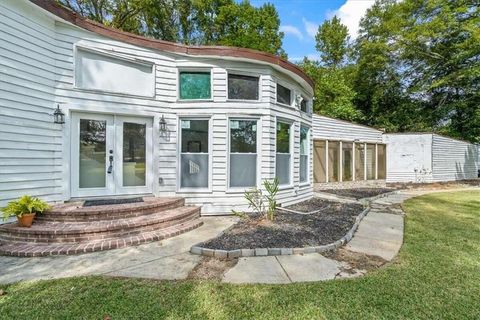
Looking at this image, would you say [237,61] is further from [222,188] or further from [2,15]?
[2,15]

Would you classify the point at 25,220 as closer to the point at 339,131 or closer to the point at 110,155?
the point at 110,155

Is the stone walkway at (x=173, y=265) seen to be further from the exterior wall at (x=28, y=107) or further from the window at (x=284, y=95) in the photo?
the window at (x=284, y=95)

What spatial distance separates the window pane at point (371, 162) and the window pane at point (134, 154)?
1112 cm

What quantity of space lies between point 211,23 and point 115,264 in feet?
70.0

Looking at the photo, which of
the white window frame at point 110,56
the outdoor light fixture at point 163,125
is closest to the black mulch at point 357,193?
the outdoor light fixture at point 163,125

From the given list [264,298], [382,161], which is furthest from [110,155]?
[382,161]

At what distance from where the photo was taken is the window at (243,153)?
6.49 m

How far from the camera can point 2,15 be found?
178 inches

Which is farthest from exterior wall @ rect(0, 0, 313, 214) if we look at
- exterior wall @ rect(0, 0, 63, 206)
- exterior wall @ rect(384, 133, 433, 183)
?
exterior wall @ rect(384, 133, 433, 183)

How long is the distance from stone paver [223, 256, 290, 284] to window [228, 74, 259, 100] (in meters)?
4.00

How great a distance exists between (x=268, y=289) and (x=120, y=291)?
1593mm

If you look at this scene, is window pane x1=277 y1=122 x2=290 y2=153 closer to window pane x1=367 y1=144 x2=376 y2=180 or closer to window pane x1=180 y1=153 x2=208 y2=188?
window pane x1=180 y1=153 x2=208 y2=188

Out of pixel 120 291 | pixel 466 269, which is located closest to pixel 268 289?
pixel 120 291

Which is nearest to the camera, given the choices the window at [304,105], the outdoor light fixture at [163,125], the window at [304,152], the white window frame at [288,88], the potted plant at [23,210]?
the potted plant at [23,210]
